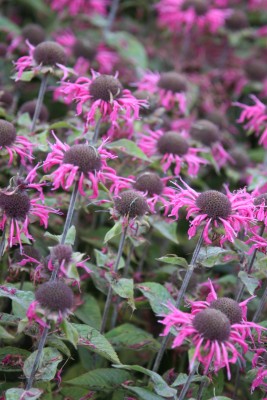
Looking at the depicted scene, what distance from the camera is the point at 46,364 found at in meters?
1.89

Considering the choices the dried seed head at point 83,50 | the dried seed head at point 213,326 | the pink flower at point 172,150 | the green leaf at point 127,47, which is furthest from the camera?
the green leaf at point 127,47

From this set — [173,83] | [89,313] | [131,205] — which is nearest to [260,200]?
[131,205]

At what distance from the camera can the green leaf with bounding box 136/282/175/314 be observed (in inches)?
85.0

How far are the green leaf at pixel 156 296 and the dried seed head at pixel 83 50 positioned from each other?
1885mm

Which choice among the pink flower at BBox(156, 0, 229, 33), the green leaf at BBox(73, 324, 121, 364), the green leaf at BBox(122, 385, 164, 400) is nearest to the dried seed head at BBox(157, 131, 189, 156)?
the green leaf at BBox(73, 324, 121, 364)

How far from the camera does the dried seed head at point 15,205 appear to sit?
1.94m

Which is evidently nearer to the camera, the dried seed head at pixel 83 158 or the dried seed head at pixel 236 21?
the dried seed head at pixel 83 158

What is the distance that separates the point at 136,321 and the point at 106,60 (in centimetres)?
170

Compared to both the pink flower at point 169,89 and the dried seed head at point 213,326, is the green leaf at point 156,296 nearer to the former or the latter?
the dried seed head at point 213,326

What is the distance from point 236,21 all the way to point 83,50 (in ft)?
4.24

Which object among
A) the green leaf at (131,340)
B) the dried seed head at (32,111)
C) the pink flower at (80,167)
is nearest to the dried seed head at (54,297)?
the pink flower at (80,167)

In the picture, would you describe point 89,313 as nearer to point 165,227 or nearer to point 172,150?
point 165,227

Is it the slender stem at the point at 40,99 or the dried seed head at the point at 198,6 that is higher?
the dried seed head at the point at 198,6

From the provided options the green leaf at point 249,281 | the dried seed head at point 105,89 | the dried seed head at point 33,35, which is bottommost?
the green leaf at point 249,281
